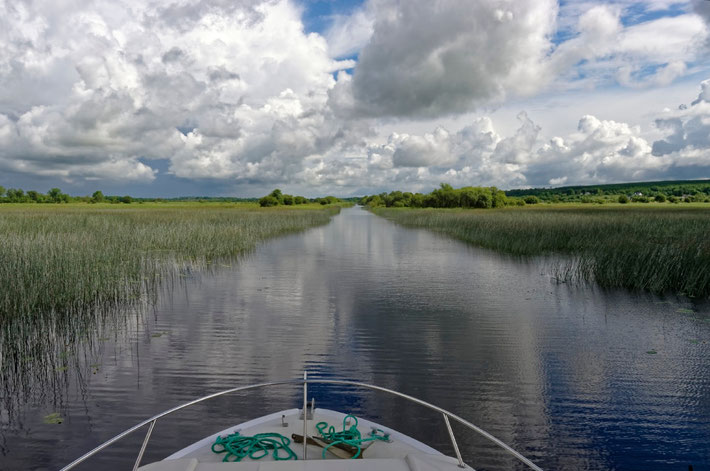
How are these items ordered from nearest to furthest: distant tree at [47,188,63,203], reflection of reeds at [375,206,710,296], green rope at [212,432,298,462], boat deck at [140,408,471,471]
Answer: boat deck at [140,408,471,471]
green rope at [212,432,298,462]
reflection of reeds at [375,206,710,296]
distant tree at [47,188,63,203]

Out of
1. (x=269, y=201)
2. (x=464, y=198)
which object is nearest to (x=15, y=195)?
(x=269, y=201)

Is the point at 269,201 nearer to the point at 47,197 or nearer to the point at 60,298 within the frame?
the point at 47,197

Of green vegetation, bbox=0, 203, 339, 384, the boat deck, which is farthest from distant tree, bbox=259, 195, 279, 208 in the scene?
the boat deck

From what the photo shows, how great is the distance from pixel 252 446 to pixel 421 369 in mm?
3947

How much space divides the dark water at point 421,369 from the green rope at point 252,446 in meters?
1.52

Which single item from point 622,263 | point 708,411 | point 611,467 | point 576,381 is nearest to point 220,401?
point 611,467

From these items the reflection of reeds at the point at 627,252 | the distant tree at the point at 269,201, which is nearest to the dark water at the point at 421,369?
the reflection of reeds at the point at 627,252

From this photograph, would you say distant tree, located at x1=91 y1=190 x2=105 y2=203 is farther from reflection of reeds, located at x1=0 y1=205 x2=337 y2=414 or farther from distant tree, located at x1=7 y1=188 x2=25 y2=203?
reflection of reeds, located at x1=0 y1=205 x2=337 y2=414

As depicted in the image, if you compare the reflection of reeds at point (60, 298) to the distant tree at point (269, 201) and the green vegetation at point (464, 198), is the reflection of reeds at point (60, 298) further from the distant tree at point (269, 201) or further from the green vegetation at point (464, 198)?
the distant tree at point (269, 201)

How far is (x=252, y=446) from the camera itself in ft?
10.7

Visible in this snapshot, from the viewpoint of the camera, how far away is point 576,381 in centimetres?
620

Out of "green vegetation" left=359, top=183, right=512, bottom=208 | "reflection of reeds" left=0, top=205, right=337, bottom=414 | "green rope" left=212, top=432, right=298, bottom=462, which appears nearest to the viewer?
"green rope" left=212, top=432, right=298, bottom=462

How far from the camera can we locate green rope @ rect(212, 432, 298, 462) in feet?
10.3

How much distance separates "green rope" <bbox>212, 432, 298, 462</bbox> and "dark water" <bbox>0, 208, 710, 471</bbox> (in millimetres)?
1519
